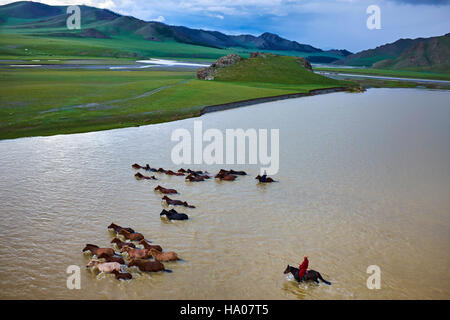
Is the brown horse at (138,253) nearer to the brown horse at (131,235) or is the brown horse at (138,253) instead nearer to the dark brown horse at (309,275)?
the brown horse at (131,235)

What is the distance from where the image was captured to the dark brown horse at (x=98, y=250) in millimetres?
14687

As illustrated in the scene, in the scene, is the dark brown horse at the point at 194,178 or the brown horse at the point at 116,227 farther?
the dark brown horse at the point at 194,178

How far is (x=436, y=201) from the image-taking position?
21.9 metres

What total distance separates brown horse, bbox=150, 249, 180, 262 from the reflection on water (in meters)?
0.33

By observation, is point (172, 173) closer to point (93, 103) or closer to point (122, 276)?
point (122, 276)

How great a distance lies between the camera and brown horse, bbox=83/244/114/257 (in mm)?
14691

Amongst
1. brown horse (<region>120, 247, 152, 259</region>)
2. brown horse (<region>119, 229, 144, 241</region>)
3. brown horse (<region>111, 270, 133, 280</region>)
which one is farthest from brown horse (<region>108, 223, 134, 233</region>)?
brown horse (<region>111, 270, 133, 280</region>)

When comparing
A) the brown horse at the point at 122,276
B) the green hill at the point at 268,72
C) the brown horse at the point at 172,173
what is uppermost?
the green hill at the point at 268,72

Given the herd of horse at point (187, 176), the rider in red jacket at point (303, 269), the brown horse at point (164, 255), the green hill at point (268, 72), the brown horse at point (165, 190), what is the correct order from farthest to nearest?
the green hill at point (268, 72) → the brown horse at point (165, 190) → the herd of horse at point (187, 176) → the brown horse at point (164, 255) → the rider in red jacket at point (303, 269)

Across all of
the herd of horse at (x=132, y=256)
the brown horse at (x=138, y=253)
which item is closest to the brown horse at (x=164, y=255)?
the herd of horse at (x=132, y=256)

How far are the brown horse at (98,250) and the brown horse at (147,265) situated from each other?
1038mm

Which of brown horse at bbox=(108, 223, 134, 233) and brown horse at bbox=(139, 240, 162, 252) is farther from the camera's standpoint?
brown horse at bbox=(108, 223, 134, 233)

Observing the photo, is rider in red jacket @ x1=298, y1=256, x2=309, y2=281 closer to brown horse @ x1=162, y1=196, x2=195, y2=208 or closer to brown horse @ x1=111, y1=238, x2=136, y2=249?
brown horse @ x1=111, y1=238, x2=136, y2=249

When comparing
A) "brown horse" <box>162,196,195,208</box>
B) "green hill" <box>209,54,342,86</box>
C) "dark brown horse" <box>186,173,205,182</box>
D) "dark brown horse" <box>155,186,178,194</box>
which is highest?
"green hill" <box>209,54,342,86</box>
